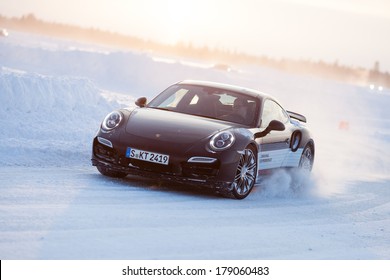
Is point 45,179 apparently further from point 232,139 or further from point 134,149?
point 232,139

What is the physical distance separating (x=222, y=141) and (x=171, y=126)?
0.65 m

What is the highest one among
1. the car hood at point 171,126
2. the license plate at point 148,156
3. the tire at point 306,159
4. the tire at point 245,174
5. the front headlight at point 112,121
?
the car hood at point 171,126

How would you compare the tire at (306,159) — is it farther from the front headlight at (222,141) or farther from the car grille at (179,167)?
the car grille at (179,167)

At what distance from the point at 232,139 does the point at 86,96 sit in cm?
867

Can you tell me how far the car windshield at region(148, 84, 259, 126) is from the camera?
10711 millimetres

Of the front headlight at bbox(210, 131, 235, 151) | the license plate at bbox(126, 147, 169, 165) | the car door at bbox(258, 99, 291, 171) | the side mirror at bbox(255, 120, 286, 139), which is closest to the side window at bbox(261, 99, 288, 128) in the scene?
the car door at bbox(258, 99, 291, 171)

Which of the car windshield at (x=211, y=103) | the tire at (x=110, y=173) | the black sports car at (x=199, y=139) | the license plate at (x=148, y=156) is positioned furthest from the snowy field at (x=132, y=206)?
the car windshield at (x=211, y=103)

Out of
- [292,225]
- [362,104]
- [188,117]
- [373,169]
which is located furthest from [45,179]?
[362,104]

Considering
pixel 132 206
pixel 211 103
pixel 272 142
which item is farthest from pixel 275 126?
pixel 132 206

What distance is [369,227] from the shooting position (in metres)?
9.48

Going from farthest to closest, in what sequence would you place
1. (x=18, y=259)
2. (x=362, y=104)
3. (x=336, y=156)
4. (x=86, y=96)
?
(x=362, y=104) < (x=336, y=156) < (x=86, y=96) < (x=18, y=259)

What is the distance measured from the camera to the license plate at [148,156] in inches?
374

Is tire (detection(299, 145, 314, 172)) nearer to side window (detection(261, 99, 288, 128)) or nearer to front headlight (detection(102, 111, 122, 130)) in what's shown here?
side window (detection(261, 99, 288, 128))

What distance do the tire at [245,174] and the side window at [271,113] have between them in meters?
0.71
